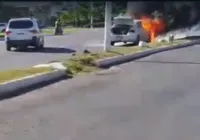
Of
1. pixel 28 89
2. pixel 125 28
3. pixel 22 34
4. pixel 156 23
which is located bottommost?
pixel 28 89

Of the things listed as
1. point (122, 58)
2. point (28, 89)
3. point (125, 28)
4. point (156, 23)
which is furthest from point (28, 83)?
point (156, 23)

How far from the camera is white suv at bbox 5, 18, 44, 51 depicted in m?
25.8

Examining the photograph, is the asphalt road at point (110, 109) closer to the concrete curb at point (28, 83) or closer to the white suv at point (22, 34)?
the concrete curb at point (28, 83)

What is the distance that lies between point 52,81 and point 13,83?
205 centimetres

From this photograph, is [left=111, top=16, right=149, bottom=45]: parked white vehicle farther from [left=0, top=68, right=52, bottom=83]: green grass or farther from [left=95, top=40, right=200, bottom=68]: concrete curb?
[left=95, top=40, right=200, bottom=68]: concrete curb

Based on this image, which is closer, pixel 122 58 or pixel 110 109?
pixel 110 109

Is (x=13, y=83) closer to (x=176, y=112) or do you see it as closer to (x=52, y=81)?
(x=52, y=81)

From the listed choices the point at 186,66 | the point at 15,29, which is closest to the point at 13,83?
the point at 186,66

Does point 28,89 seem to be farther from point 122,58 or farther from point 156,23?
point 156,23

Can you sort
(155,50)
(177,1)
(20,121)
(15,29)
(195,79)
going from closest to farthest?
(177,1), (20,121), (195,79), (155,50), (15,29)

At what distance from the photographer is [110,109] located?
8680 millimetres

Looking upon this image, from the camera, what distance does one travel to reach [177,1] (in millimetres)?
1452

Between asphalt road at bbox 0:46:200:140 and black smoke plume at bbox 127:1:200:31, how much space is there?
452 cm

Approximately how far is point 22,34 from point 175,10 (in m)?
24.8
